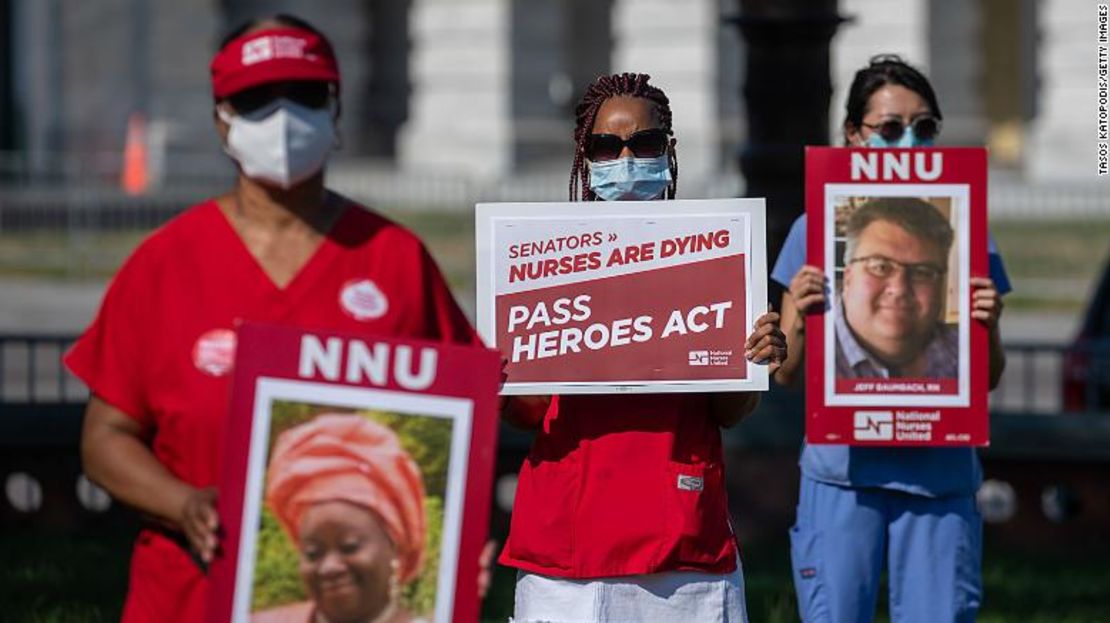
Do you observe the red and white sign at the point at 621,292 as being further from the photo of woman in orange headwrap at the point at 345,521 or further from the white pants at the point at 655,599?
the photo of woman in orange headwrap at the point at 345,521

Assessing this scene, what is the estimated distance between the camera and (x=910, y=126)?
593 centimetres

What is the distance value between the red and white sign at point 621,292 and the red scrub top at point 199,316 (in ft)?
2.26

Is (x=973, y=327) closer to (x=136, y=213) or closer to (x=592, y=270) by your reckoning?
(x=592, y=270)

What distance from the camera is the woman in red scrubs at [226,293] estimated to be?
4168 millimetres

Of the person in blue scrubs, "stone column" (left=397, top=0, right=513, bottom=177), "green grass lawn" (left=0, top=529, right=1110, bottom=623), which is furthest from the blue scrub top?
"stone column" (left=397, top=0, right=513, bottom=177)

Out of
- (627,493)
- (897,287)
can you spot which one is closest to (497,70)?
(897,287)

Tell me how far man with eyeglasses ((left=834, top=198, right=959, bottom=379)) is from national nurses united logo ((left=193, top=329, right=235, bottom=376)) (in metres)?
2.09

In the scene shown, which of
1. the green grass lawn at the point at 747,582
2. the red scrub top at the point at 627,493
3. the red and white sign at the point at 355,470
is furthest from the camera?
the green grass lawn at the point at 747,582

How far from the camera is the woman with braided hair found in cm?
485

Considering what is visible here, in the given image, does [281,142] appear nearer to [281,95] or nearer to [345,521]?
[281,95]

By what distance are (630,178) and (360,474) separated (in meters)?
1.09

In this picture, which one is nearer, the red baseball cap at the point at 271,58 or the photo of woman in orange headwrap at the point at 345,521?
the photo of woman in orange headwrap at the point at 345,521

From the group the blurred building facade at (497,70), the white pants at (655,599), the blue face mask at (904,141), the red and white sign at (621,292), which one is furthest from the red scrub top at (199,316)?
the blurred building facade at (497,70)

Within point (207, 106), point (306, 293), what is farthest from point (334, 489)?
point (207, 106)
